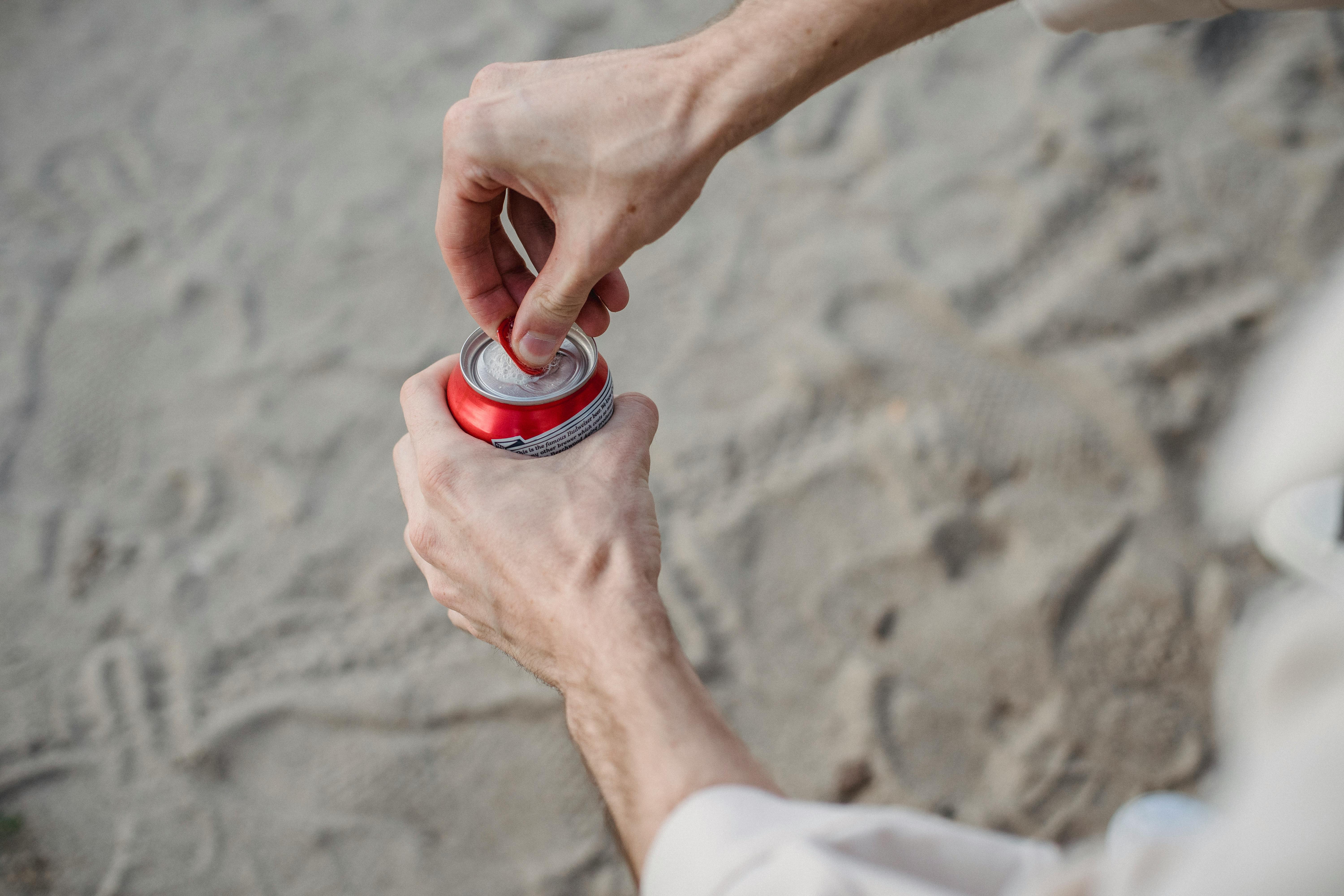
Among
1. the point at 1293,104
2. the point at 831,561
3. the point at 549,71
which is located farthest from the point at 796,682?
the point at 1293,104

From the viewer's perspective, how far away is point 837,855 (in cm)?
61

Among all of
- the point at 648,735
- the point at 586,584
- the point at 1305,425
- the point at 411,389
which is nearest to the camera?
the point at 1305,425

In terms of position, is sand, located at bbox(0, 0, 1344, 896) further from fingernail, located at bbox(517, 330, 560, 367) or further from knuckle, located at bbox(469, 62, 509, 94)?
knuckle, located at bbox(469, 62, 509, 94)

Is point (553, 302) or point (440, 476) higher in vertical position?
point (553, 302)

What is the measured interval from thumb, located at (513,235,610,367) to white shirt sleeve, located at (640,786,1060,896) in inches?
25.1

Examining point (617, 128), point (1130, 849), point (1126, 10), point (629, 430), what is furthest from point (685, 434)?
point (1130, 849)

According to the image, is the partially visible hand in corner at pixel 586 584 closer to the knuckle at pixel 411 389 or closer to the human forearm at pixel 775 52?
the knuckle at pixel 411 389

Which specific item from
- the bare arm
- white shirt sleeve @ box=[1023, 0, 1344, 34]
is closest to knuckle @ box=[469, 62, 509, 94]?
the bare arm

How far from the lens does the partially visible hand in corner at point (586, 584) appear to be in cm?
80

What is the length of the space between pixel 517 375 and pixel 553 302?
0.38 feet

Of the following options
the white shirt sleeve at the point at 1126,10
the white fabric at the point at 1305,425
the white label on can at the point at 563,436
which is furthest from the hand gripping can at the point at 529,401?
the white shirt sleeve at the point at 1126,10

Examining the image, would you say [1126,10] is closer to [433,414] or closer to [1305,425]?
[1305,425]

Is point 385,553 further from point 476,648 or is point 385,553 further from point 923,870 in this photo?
point 923,870

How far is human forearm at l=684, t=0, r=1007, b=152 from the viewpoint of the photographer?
1.11m
